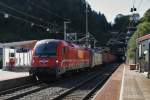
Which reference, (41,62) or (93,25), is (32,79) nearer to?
(41,62)

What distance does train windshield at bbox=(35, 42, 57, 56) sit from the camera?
3275cm

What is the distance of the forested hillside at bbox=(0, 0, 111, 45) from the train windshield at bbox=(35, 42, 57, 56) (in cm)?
3820

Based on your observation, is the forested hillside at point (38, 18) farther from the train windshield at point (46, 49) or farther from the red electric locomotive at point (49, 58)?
the train windshield at point (46, 49)

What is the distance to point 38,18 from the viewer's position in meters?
73.1

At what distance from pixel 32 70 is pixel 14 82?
3252mm

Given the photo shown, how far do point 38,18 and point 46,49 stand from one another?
4071cm

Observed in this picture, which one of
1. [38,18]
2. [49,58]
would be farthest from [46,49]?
[38,18]

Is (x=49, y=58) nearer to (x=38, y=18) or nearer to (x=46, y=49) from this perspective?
(x=46, y=49)

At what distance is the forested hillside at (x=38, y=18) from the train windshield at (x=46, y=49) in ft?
125

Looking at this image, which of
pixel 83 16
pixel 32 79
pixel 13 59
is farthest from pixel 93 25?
pixel 32 79

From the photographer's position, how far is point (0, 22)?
101625mm

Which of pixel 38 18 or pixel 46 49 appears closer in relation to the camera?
pixel 46 49

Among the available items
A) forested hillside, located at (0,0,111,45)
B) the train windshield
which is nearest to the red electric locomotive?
the train windshield

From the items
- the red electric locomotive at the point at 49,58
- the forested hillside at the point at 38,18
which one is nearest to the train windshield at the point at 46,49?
the red electric locomotive at the point at 49,58
